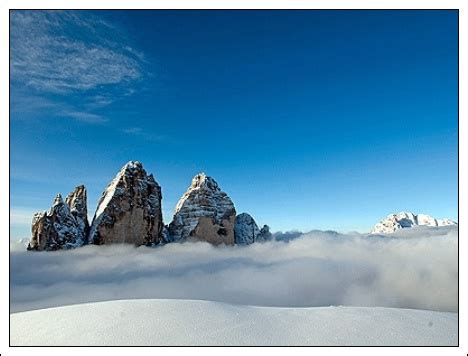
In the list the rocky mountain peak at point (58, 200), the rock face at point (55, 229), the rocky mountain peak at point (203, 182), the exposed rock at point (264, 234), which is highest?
the rocky mountain peak at point (203, 182)

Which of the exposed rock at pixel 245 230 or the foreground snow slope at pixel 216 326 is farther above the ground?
the foreground snow slope at pixel 216 326

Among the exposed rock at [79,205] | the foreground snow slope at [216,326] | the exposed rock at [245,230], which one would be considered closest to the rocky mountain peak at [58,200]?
the exposed rock at [79,205]

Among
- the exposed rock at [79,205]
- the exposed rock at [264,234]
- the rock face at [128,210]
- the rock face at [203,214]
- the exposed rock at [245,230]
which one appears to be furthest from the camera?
the exposed rock at [264,234]

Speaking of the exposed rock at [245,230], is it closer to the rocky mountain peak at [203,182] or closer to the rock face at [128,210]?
the rocky mountain peak at [203,182]

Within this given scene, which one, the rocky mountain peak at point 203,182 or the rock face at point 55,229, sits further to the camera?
the rocky mountain peak at point 203,182

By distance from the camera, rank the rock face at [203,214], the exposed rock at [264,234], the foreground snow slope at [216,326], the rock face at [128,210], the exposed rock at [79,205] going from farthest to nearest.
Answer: the exposed rock at [264,234]
the rock face at [203,214]
the rock face at [128,210]
the exposed rock at [79,205]
the foreground snow slope at [216,326]

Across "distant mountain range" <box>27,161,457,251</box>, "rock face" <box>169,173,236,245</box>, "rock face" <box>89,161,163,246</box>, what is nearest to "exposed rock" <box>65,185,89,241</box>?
"distant mountain range" <box>27,161,457,251</box>
